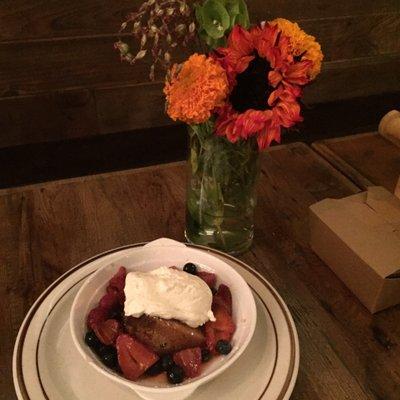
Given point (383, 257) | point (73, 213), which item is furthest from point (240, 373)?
point (73, 213)

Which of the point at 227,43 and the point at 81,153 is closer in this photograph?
the point at 227,43

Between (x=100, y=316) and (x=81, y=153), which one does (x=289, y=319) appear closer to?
(x=100, y=316)

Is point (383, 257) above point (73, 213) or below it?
above

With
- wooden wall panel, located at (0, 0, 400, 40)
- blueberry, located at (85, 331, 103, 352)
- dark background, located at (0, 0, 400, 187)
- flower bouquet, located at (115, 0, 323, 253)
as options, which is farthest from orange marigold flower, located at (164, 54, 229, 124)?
wooden wall panel, located at (0, 0, 400, 40)

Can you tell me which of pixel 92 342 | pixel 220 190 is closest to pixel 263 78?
pixel 220 190

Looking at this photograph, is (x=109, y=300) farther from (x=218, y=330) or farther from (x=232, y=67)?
(x=232, y=67)

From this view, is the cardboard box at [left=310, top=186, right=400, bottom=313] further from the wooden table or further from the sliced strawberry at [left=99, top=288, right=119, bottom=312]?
the sliced strawberry at [left=99, top=288, right=119, bottom=312]

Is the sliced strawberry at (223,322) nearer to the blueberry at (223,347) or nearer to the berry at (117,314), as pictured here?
the blueberry at (223,347)
